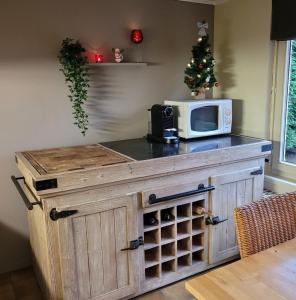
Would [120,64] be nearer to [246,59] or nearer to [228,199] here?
[246,59]

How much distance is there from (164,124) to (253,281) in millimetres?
1399

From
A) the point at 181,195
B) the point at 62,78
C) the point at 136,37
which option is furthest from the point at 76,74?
the point at 181,195

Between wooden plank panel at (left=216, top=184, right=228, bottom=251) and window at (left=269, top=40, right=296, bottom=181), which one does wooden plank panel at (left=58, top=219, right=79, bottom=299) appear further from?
window at (left=269, top=40, right=296, bottom=181)

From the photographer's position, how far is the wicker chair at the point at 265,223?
4.56 ft

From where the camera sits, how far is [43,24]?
2176 mm

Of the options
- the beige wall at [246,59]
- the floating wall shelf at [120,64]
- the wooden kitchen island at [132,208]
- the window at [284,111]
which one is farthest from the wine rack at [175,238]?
the floating wall shelf at [120,64]

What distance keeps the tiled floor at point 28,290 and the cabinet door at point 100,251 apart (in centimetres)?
24

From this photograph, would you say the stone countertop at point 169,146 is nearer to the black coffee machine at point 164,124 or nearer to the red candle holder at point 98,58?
the black coffee machine at point 164,124

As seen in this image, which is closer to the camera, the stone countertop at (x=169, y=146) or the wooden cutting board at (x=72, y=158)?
the wooden cutting board at (x=72, y=158)

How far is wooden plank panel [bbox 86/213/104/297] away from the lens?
1.79 meters

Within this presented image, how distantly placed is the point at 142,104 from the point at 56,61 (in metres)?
0.74

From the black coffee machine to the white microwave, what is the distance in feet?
0.22

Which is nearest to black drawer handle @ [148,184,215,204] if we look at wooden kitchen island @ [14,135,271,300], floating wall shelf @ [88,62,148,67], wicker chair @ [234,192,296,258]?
wooden kitchen island @ [14,135,271,300]

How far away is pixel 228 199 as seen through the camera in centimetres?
225
